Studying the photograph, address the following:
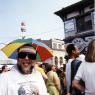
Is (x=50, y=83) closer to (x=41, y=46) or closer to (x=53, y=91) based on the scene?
(x=53, y=91)

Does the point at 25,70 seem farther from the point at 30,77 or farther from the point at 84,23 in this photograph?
the point at 84,23

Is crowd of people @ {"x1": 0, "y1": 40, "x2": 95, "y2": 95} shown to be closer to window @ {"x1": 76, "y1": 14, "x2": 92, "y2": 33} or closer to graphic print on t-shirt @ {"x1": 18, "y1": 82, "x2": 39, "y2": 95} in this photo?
graphic print on t-shirt @ {"x1": 18, "y1": 82, "x2": 39, "y2": 95}

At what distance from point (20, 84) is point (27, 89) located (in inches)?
4.5

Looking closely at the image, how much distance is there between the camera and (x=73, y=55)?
654cm

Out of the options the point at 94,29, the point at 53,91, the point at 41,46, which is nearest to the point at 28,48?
the point at 41,46

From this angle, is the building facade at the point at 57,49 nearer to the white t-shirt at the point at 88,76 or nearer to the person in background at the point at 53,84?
the person in background at the point at 53,84

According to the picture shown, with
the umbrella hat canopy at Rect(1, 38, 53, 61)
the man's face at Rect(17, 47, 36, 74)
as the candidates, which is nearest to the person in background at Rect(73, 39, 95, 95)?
the man's face at Rect(17, 47, 36, 74)

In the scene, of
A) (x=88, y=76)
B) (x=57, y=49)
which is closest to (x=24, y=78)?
(x=88, y=76)

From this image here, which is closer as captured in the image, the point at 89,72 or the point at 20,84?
the point at 20,84

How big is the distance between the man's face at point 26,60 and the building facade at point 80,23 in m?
26.9

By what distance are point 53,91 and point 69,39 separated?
25.2 meters

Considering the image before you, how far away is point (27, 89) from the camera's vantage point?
12.9 feet

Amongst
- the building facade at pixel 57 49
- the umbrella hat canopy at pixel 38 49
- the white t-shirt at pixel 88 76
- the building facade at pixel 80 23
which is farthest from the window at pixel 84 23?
the building facade at pixel 57 49

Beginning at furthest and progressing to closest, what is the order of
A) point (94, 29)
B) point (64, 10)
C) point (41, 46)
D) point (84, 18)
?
1. point (64, 10)
2. point (84, 18)
3. point (94, 29)
4. point (41, 46)
